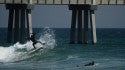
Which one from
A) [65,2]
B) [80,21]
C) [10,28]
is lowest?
[10,28]

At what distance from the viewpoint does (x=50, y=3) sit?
91.9 meters

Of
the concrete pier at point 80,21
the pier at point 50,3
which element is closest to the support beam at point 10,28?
the pier at point 50,3

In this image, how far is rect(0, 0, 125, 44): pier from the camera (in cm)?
9094

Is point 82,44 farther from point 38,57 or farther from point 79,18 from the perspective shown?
point 38,57

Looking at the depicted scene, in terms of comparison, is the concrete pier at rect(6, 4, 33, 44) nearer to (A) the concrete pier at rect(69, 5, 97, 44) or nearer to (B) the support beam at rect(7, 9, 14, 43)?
(B) the support beam at rect(7, 9, 14, 43)

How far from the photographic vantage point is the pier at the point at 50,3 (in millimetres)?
90938

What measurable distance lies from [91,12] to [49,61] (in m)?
29.8

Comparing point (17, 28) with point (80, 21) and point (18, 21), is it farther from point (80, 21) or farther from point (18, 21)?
point (80, 21)

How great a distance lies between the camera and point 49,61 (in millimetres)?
63031

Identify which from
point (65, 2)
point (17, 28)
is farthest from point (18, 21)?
point (65, 2)

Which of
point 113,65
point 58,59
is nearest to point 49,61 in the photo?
point 58,59

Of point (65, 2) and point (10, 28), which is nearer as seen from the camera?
point (65, 2)

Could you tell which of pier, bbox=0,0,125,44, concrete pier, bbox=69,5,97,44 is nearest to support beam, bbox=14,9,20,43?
pier, bbox=0,0,125,44

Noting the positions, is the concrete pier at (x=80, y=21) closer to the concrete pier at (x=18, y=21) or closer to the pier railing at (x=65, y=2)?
the pier railing at (x=65, y=2)
